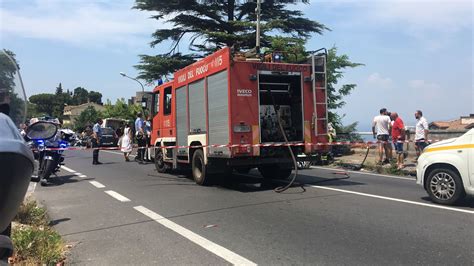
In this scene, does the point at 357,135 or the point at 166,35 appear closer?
the point at 357,135

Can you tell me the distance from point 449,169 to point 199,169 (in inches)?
214

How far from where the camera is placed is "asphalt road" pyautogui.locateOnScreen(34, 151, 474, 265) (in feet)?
16.3

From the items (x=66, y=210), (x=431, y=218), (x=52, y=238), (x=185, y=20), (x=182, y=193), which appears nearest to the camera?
(x=52, y=238)

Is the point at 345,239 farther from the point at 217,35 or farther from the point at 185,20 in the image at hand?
the point at 185,20

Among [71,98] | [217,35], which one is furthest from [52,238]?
[71,98]

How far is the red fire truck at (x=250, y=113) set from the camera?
9.43m

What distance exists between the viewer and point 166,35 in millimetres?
29344

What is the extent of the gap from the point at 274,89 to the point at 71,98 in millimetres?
134336

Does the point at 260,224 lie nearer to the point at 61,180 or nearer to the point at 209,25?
the point at 61,180

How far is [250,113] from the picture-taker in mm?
9562

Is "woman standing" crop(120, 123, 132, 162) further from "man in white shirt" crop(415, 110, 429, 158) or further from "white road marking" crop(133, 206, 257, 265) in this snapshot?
"white road marking" crop(133, 206, 257, 265)

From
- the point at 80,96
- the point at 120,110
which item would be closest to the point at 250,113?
the point at 120,110

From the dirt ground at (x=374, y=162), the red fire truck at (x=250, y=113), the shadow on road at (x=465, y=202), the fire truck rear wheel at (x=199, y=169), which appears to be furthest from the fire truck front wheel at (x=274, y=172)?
the shadow on road at (x=465, y=202)

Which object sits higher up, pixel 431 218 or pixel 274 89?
pixel 274 89
